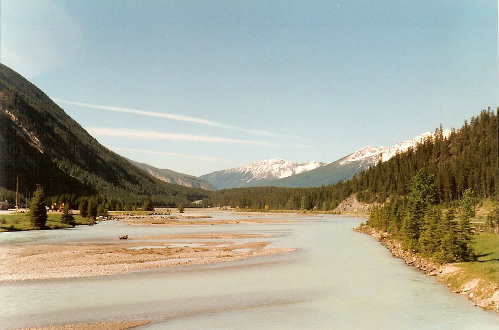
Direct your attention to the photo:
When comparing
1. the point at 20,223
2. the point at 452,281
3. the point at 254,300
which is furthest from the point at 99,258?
the point at 20,223

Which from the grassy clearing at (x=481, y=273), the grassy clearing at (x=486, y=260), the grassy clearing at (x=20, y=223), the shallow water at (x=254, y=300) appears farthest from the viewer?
the grassy clearing at (x=20, y=223)

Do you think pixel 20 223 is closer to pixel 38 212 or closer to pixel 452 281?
pixel 38 212

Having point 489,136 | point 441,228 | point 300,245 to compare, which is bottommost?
point 300,245

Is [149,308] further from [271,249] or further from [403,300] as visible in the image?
[271,249]

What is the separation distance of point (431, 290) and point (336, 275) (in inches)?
412

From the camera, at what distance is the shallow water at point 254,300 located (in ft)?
91.5

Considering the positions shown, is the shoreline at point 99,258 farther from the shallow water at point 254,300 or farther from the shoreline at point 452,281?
the shoreline at point 452,281

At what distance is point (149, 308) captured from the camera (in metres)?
31.0

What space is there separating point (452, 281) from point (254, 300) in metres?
19.4

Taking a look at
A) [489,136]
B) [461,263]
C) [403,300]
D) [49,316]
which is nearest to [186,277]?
[49,316]

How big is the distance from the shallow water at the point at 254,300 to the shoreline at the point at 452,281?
0.85 metres

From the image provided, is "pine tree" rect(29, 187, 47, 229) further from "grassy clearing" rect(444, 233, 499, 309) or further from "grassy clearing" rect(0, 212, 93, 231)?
"grassy clearing" rect(444, 233, 499, 309)

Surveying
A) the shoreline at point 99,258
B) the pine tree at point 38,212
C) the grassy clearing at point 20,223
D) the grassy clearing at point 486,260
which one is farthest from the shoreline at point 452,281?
the grassy clearing at point 20,223

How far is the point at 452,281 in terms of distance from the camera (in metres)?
37.6
